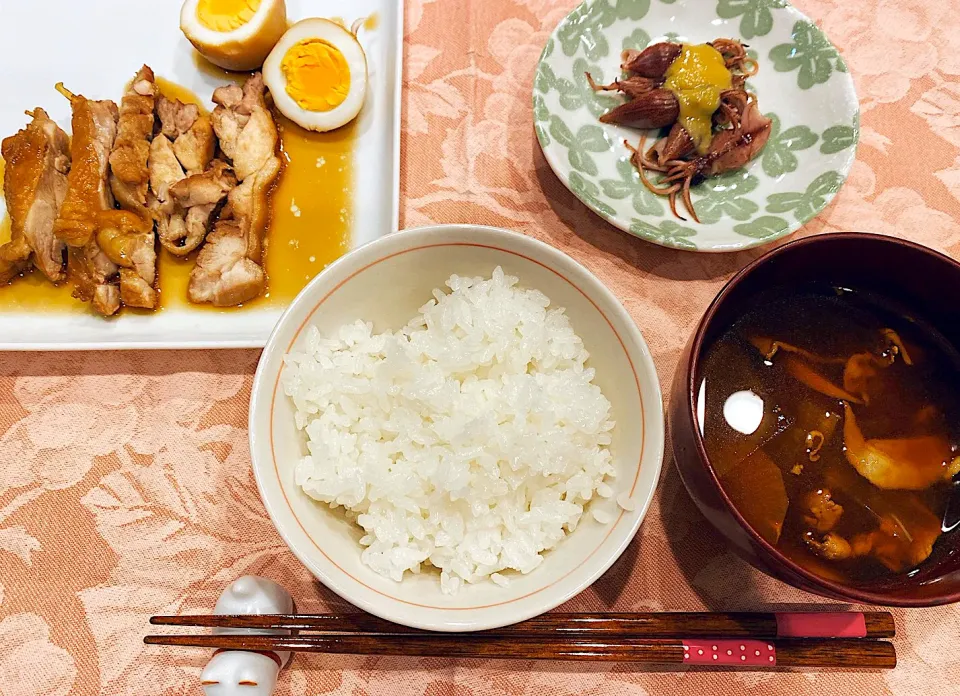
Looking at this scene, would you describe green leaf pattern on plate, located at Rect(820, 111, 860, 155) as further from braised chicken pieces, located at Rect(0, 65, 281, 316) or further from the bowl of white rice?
braised chicken pieces, located at Rect(0, 65, 281, 316)

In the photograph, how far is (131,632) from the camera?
1615 millimetres

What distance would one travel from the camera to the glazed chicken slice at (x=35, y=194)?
1.95m

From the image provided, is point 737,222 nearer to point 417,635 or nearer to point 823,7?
point 823,7

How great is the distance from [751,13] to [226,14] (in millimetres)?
1796

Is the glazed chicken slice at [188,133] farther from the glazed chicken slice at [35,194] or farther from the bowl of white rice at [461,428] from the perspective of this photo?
the bowl of white rice at [461,428]

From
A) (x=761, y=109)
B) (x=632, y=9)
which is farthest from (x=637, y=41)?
(x=761, y=109)

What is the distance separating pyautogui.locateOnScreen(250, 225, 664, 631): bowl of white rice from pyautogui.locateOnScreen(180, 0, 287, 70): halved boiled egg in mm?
1214

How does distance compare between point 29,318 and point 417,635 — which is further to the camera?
point 29,318

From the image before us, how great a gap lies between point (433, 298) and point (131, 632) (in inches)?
44.8

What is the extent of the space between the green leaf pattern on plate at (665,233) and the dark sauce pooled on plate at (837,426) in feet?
1.30

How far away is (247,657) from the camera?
1.46 metres

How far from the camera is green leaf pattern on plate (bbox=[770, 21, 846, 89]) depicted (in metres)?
2.07

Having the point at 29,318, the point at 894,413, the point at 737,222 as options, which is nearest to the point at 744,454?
the point at 894,413

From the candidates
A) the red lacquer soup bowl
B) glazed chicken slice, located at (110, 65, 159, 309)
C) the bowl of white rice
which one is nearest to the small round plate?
the red lacquer soup bowl
